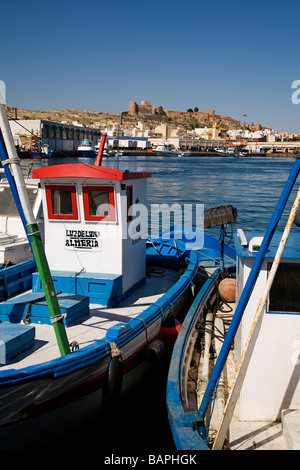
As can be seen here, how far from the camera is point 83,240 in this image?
879 centimetres

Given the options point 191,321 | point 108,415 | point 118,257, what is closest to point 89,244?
point 118,257

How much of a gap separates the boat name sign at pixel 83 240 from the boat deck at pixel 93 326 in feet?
3.76

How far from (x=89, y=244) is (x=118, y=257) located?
24.5 inches

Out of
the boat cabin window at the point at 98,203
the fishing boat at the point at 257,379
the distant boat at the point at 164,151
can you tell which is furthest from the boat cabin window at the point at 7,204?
the distant boat at the point at 164,151

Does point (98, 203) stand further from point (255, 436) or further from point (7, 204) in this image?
point (255, 436)

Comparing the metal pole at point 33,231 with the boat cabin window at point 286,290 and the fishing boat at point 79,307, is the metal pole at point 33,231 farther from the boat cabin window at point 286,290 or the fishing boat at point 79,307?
the boat cabin window at point 286,290

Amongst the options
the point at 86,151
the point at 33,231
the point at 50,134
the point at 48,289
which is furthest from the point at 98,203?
the point at 50,134

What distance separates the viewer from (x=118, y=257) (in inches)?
344

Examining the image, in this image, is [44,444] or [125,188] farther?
[125,188]

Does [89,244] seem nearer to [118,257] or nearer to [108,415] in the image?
[118,257]

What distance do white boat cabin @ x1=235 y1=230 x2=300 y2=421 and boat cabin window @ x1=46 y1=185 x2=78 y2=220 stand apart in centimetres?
419

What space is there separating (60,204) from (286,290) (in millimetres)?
4754

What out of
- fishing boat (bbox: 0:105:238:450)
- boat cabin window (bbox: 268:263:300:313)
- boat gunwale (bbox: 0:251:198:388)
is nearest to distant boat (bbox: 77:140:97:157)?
fishing boat (bbox: 0:105:238:450)

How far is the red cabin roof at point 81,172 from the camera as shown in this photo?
8.22 metres
